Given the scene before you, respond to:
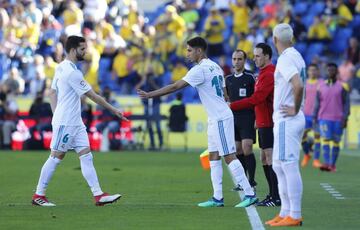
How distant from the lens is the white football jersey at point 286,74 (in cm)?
1141

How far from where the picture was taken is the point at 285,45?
11.6 metres

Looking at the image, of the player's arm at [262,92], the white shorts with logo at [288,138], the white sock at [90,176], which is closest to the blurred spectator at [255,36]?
the player's arm at [262,92]

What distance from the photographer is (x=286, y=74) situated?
11406 mm

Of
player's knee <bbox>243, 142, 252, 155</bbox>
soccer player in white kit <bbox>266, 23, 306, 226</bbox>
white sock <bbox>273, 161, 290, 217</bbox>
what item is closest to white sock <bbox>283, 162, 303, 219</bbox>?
soccer player in white kit <bbox>266, 23, 306, 226</bbox>

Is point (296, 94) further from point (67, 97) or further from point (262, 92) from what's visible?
point (67, 97)

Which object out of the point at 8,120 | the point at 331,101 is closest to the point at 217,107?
the point at 331,101

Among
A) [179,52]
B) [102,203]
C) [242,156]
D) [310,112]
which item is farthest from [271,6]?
[102,203]

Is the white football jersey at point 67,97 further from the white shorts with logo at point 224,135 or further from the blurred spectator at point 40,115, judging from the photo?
the blurred spectator at point 40,115

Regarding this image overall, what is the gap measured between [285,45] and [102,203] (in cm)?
394

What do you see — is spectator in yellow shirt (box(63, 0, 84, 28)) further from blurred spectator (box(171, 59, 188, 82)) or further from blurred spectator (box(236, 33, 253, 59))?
blurred spectator (box(236, 33, 253, 59))

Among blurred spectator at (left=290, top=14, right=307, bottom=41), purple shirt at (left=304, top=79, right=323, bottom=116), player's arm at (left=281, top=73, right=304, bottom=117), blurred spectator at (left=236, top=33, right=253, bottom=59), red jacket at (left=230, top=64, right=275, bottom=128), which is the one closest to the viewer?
player's arm at (left=281, top=73, right=304, bottom=117)

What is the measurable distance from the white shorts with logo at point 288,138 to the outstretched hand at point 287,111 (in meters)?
0.08

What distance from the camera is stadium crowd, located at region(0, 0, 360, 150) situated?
33.3 m

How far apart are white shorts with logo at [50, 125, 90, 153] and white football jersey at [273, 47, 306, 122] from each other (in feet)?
11.9
